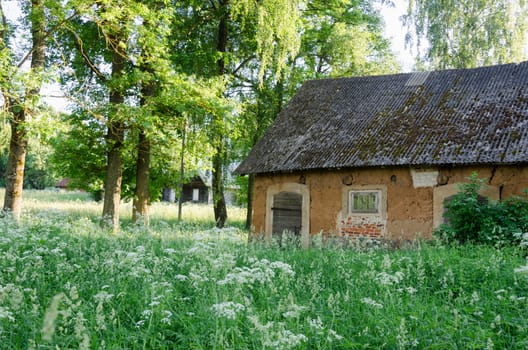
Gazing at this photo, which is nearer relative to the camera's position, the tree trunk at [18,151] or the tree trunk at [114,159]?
the tree trunk at [18,151]

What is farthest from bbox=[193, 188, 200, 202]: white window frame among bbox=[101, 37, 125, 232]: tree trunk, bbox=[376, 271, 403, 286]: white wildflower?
bbox=[376, 271, 403, 286]: white wildflower

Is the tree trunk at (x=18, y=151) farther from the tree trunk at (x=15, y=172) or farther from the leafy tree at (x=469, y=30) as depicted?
the leafy tree at (x=469, y=30)

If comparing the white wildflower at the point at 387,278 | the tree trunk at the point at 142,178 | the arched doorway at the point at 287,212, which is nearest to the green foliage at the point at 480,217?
the arched doorway at the point at 287,212

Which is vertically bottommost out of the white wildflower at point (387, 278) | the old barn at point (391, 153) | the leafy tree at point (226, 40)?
the white wildflower at point (387, 278)

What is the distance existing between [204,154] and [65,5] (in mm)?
6980

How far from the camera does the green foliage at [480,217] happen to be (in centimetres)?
988

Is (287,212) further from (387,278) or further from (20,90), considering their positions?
(387,278)

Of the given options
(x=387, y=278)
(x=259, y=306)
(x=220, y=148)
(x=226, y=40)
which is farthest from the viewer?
(x=226, y=40)

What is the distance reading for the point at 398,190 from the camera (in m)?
12.6

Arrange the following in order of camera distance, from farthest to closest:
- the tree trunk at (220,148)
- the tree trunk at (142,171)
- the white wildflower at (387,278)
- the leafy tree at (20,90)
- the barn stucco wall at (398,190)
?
the tree trunk at (220,148), the tree trunk at (142,171), the barn stucco wall at (398,190), the leafy tree at (20,90), the white wildflower at (387,278)

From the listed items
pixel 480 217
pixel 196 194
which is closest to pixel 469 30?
pixel 480 217

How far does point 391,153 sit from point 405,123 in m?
1.49

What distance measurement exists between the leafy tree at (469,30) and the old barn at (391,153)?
298 inches

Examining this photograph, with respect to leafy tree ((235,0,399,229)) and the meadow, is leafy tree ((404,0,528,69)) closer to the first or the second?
leafy tree ((235,0,399,229))
